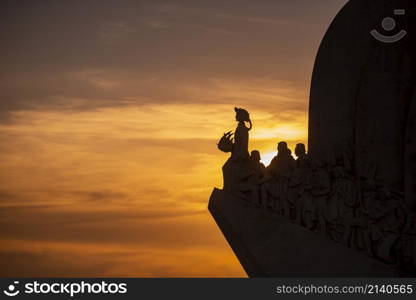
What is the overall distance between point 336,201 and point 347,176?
0.52 metres

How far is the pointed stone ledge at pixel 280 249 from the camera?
22.8 m

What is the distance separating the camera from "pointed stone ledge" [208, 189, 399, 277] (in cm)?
2284

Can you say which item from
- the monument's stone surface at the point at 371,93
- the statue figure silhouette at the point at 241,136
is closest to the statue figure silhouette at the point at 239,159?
the statue figure silhouette at the point at 241,136

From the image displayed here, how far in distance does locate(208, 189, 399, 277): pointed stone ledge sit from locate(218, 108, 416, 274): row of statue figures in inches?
7.2

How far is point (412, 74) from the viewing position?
24.3 m

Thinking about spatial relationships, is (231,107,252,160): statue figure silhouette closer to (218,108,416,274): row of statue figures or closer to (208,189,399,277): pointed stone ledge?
(218,108,416,274): row of statue figures

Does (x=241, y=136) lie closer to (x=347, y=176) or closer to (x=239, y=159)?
(x=239, y=159)

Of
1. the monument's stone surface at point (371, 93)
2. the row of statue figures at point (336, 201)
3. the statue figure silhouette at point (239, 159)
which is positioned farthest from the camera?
the statue figure silhouette at point (239, 159)

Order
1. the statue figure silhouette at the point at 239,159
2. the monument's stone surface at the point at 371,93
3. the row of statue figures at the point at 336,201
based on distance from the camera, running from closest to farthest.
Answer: the row of statue figures at the point at 336,201, the monument's stone surface at the point at 371,93, the statue figure silhouette at the point at 239,159

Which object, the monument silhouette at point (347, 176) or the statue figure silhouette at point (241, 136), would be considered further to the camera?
the statue figure silhouette at point (241, 136)

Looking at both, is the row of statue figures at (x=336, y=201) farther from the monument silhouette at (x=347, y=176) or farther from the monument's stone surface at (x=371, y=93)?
the monument's stone surface at (x=371, y=93)

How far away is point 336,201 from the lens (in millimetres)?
23484

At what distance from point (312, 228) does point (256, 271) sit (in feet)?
4.56

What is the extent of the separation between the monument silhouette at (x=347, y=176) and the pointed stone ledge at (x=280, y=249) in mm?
22
